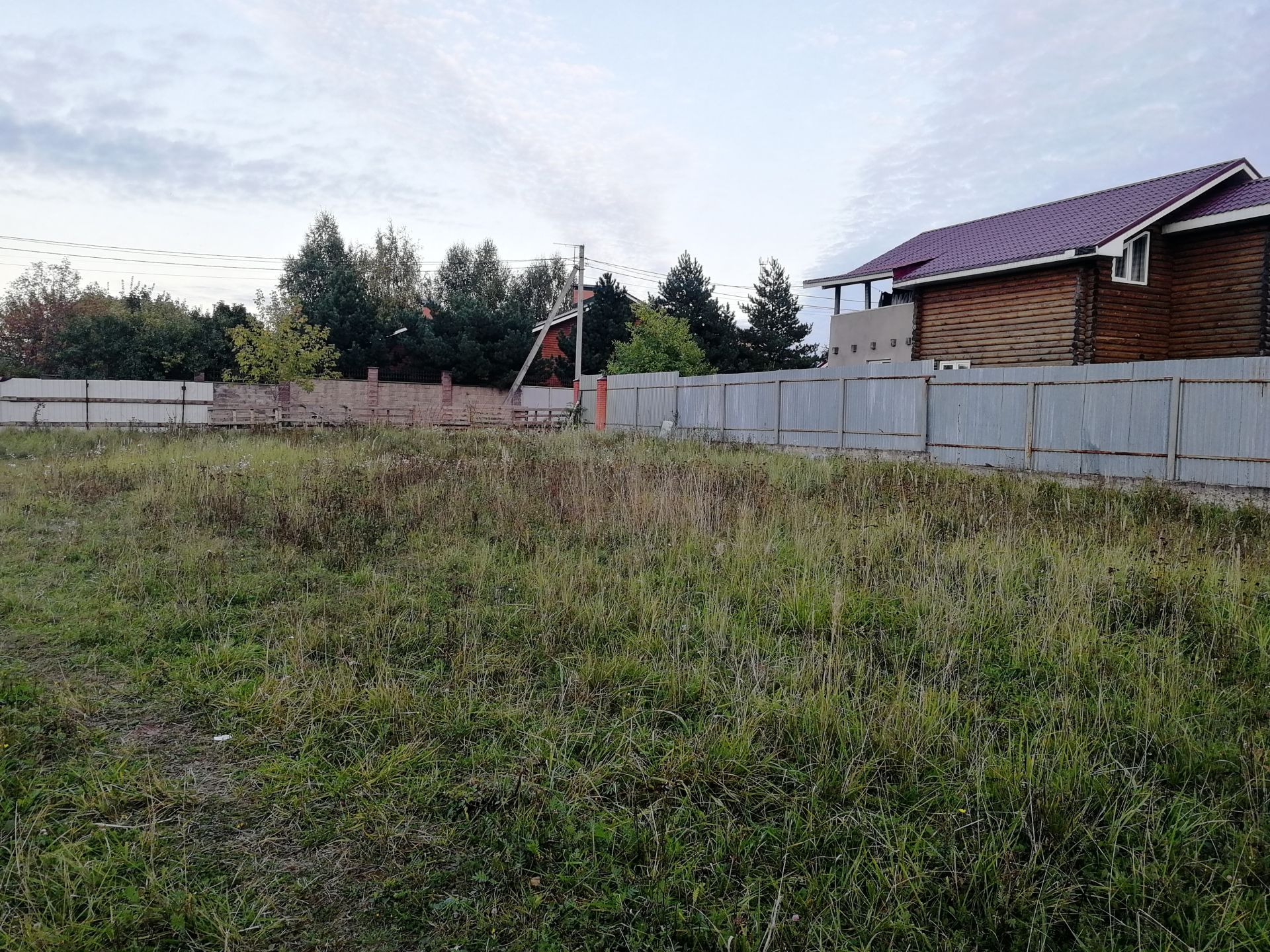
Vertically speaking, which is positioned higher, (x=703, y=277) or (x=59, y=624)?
(x=703, y=277)

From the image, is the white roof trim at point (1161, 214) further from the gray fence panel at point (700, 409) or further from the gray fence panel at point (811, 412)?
the gray fence panel at point (700, 409)

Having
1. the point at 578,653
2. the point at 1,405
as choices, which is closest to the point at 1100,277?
the point at 578,653

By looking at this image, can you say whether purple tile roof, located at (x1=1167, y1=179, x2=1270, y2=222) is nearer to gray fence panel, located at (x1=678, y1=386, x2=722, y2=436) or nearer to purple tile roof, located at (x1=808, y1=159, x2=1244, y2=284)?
purple tile roof, located at (x1=808, y1=159, x2=1244, y2=284)

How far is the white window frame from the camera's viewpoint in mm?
17641

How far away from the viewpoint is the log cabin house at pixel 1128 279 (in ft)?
55.3

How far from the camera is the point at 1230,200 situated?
56.3ft

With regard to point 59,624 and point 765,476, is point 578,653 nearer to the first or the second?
point 59,624

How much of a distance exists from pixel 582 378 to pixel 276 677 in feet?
78.8

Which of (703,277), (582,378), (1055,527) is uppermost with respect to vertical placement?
(703,277)

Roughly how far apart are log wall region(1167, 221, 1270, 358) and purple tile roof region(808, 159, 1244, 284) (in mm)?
1337

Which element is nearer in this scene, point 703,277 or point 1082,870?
point 1082,870

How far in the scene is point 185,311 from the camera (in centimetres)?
4191

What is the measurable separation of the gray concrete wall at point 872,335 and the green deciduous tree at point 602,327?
1257 centimetres

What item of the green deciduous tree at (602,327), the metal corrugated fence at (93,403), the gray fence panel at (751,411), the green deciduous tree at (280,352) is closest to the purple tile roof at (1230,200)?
the gray fence panel at (751,411)
